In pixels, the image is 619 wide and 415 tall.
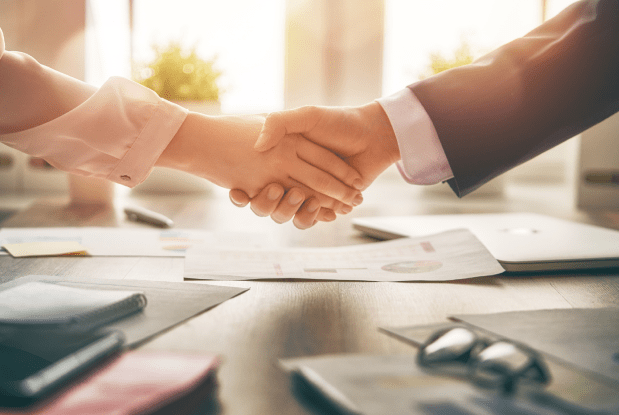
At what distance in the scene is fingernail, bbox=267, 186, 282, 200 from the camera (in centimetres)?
98

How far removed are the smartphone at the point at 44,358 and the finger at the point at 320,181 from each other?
0.66 meters

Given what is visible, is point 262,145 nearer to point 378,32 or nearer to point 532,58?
point 532,58

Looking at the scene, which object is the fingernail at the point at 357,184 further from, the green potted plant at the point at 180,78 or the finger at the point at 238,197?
the green potted plant at the point at 180,78

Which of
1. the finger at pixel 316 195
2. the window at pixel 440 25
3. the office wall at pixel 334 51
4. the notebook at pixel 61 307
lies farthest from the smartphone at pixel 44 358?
the window at pixel 440 25

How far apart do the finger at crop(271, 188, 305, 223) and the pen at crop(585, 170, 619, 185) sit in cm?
88

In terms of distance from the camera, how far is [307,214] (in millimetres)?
981

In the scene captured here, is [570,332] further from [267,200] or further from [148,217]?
[148,217]

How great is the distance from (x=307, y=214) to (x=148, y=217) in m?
0.34

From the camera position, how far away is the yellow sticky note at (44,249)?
0.72m

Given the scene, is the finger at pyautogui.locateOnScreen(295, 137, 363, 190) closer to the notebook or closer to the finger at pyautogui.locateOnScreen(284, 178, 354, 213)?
the finger at pyautogui.locateOnScreen(284, 178, 354, 213)

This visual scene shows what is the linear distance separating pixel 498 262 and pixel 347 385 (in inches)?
16.4

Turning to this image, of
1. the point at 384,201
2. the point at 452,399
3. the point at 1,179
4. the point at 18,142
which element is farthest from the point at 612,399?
the point at 1,179

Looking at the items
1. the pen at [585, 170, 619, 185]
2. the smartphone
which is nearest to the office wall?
the pen at [585, 170, 619, 185]

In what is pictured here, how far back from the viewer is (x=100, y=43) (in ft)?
6.14
